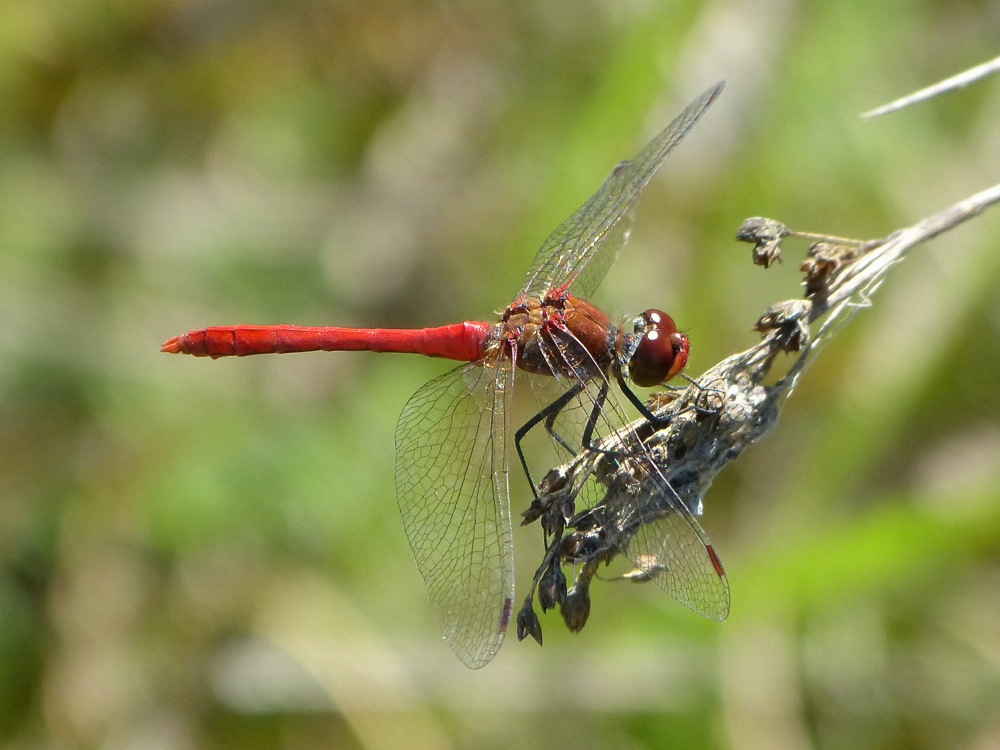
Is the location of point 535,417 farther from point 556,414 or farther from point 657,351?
point 657,351

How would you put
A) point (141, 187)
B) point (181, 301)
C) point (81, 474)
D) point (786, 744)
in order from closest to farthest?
1. point (786, 744)
2. point (81, 474)
3. point (181, 301)
4. point (141, 187)

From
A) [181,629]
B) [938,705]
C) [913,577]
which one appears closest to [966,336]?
[913,577]

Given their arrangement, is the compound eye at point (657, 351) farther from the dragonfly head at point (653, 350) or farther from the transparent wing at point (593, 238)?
the transparent wing at point (593, 238)

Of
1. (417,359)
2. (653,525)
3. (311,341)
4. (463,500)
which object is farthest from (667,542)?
(417,359)

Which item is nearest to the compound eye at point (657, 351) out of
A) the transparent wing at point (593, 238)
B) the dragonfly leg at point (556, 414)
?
the dragonfly leg at point (556, 414)

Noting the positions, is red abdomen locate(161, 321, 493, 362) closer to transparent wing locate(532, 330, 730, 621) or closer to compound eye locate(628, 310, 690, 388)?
compound eye locate(628, 310, 690, 388)

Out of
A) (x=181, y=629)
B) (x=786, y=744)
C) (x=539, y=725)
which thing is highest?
(x=786, y=744)

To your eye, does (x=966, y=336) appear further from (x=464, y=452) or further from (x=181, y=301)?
(x=181, y=301)

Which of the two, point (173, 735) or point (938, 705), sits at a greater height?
point (938, 705)
